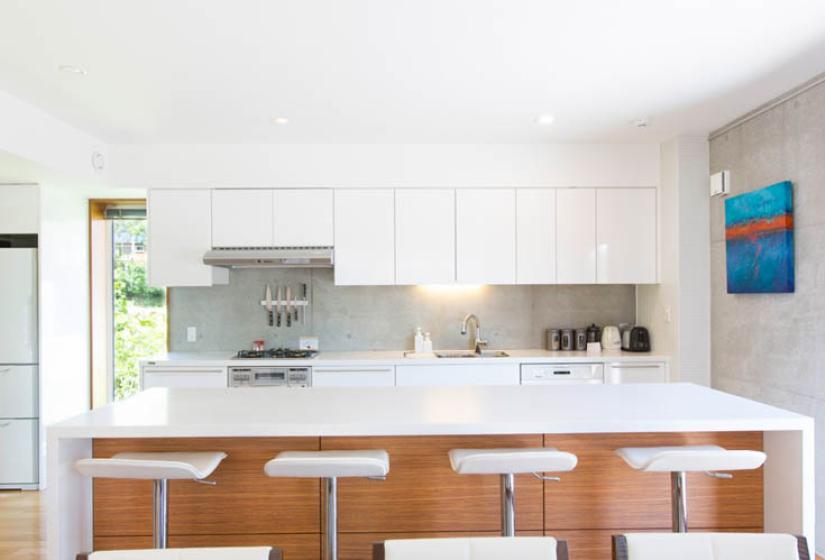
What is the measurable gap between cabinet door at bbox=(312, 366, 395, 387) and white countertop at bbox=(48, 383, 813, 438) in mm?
1501

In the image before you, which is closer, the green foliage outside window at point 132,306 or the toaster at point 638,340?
the toaster at point 638,340

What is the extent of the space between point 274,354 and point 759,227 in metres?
3.35

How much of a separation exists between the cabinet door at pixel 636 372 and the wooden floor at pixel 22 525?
3.73 meters

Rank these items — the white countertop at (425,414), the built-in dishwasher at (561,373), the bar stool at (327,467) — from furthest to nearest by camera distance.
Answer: the built-in dishwasher at (561,373), the white countertop at (425,414), the bar stool at (327,467)

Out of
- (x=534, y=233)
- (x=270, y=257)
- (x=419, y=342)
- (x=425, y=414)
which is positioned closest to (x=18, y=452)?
(x=270, y=257)

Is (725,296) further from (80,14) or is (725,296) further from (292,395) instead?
(80,14)

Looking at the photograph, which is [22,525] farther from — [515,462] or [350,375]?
[515,462]

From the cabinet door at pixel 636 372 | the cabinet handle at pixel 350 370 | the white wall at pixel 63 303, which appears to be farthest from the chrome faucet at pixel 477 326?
the white wall at pixel 63 303

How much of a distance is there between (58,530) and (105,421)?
16.4 inches

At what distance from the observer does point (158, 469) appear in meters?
1.99

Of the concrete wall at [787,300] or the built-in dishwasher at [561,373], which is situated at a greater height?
the concrete wall at [787,300]

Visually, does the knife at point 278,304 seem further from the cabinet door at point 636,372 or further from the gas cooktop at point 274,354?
the cabinet door at point 636,372

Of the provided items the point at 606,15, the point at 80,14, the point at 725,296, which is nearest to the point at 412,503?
the point at 606,15

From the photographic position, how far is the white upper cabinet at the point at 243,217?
14.6ft
